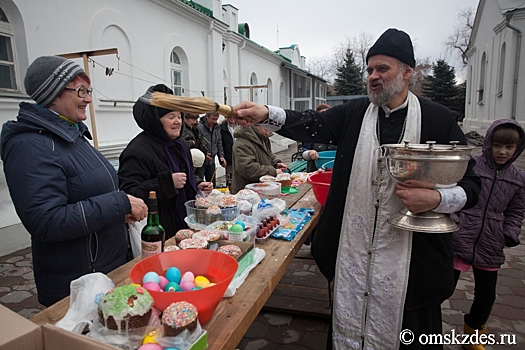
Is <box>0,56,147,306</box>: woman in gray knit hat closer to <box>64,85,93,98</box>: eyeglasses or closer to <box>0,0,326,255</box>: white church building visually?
<box>64,85,93,98</box>: eyeglasses

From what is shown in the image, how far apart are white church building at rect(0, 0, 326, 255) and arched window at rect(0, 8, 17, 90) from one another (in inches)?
0.5

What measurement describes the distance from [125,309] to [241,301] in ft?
1.72

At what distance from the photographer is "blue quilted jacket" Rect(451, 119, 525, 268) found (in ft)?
8.54

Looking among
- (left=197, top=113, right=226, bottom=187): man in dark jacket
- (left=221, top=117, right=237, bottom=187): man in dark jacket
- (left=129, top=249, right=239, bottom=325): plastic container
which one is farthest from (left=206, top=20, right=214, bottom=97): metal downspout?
(left=129, top=249, right=239, bottom=325): plastic container

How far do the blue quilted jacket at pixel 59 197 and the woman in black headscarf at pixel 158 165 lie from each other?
48 cm

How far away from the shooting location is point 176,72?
30.6ft

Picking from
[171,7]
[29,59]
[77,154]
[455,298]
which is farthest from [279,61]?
[77,154]

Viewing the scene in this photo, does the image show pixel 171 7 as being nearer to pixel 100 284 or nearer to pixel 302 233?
pixel 302 233

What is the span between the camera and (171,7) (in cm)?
837

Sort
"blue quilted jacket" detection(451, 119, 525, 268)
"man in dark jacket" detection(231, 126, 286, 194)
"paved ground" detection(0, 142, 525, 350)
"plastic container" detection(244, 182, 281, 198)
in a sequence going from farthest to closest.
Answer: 1. "man in dark jacket" detection(231, 126, 286, 194)
2. "plastic container" detection(244, 182, 281, 198)
3. "paved ground" detection(0, 142, 525, 350)
4. "blue quilted jacket" detection(451, 119, 525, 268)

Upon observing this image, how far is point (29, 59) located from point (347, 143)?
5119mm

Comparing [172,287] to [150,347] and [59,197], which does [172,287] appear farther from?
[59,197]

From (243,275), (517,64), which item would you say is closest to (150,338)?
(243,275)

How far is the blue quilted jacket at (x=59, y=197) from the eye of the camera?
5.10 ft
